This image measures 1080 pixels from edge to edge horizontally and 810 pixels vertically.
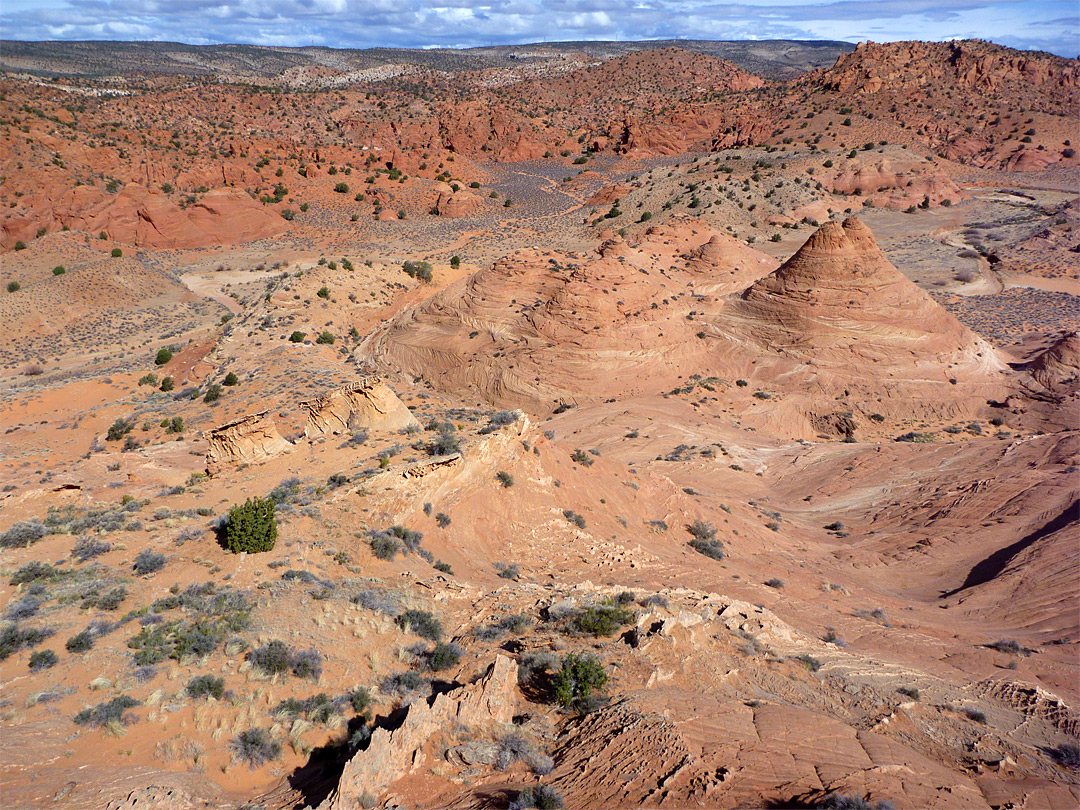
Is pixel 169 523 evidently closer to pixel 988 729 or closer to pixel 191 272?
pixel 988 729

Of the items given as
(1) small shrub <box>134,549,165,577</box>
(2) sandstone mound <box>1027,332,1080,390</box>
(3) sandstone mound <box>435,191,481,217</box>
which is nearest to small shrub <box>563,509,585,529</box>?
(1) small shrub <box>134,549,165,577</box>

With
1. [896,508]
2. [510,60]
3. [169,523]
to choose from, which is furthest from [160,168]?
[510,60]

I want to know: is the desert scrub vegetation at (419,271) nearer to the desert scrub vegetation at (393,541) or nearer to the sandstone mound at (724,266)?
the sandstone mound at (724,266)

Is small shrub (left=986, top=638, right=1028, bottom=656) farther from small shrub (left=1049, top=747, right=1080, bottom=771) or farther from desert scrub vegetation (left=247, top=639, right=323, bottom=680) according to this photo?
desert scrub vegetation (left=247, top=639, right=323, bottom=680)

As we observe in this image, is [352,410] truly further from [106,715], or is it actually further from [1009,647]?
[1009,647]

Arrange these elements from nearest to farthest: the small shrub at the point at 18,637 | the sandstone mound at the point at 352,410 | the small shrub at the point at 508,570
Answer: the small shrub at the point at 18,637 → the small shrub at the point at 508,570 → the sandstone mound at the point at 352,410

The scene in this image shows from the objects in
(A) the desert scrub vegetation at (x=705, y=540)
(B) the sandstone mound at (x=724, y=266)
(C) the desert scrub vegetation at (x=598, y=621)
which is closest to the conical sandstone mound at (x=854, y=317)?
(B) the sandstone mound at (x=724, y=266)
